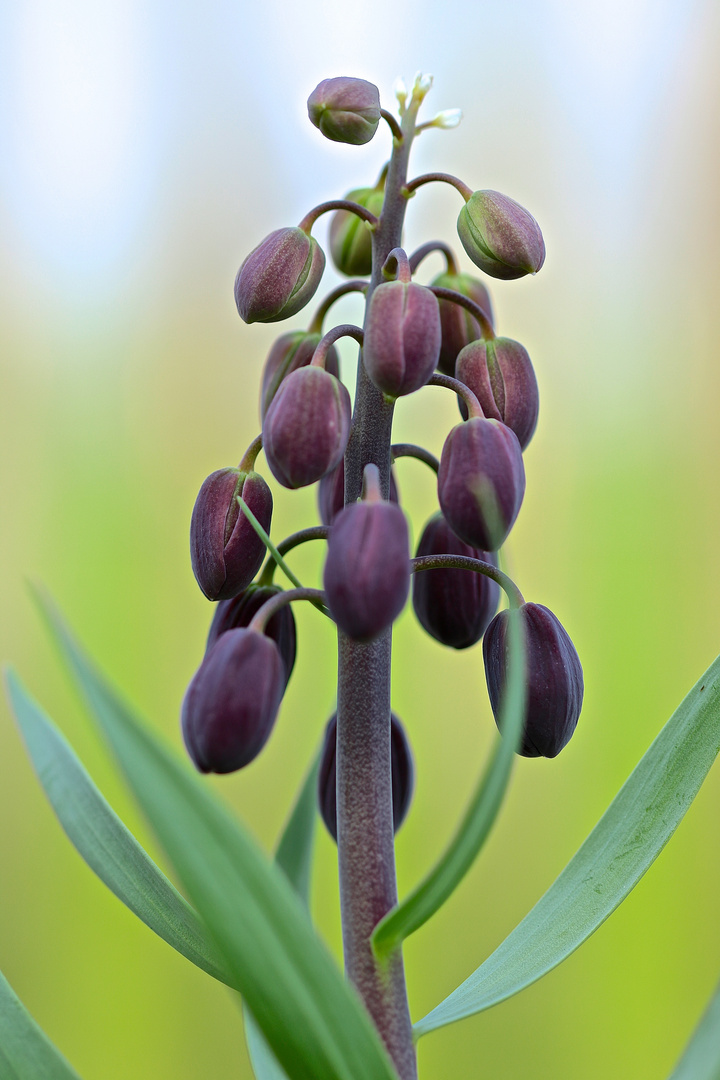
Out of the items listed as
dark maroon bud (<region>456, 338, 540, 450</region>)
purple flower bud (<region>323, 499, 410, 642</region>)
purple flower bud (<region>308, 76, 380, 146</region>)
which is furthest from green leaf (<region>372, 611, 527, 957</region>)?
purple flower bud (<region>308, 76, 380, 146</region>)

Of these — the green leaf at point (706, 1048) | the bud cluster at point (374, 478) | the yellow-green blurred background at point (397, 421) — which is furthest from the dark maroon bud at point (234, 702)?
the yellow-green blurred background at point (397, 421)

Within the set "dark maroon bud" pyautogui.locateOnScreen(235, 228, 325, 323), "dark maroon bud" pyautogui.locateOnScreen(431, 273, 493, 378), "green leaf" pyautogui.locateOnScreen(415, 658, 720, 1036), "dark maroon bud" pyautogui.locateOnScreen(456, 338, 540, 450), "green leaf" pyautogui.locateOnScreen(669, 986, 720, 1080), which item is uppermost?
"dark maroon bud" pyautogui.locateOnScreen(235, 228, 325, 323)

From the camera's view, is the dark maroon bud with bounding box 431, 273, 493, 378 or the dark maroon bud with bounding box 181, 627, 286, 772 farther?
the dark maroon bud with bounding box 431, 273, 493, 378

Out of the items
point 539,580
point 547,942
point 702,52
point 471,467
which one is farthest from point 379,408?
point 702,52

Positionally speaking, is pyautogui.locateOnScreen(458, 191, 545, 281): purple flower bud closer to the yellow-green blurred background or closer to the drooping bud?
the drooping bud

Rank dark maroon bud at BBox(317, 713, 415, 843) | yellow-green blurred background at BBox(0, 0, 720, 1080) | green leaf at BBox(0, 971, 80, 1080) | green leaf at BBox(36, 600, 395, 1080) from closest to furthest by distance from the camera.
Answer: green leaf at BBox(36, 600, 395, 1080)
green leaf at BBox(0, 971, 80, 1080)
dark maroon bud at BBox(317, 713, 415, 843)
yellow-green blurred background at BBox(0, 0, 720, 1080)

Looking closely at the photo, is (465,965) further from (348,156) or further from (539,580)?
(348,156)

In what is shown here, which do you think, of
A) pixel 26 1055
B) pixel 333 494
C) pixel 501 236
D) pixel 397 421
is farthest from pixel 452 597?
pixel 397 421
